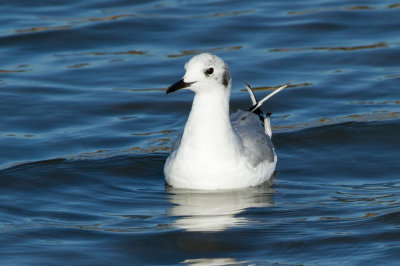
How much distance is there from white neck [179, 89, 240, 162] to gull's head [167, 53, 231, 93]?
94 mm

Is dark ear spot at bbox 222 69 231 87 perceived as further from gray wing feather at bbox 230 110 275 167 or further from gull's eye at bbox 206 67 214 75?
gray wing feather at bbox 230 110 275 167

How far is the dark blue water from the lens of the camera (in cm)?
714

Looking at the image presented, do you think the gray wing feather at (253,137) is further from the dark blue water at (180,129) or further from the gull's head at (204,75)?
the gull's head at (204,75)

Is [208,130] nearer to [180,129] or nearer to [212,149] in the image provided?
[212,149]

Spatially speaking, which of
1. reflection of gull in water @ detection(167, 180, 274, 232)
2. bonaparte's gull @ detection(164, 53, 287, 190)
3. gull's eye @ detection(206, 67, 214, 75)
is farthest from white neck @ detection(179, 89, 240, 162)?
reflection of gull in water @ detection(167, 180, 274, 232)

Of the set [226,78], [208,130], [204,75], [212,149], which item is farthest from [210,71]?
[212,149]

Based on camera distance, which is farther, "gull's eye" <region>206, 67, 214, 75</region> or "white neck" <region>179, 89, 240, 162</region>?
"white neck" <region>179, 89, 240, 162</region>

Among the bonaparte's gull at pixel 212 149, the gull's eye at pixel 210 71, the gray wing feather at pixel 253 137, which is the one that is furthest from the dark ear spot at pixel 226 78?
the gray wing feather at pixel 253 137

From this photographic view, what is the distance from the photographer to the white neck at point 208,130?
842 cm

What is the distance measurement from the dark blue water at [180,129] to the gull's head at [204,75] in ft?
3.31

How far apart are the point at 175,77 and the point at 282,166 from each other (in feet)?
12.0

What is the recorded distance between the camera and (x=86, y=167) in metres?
9.39

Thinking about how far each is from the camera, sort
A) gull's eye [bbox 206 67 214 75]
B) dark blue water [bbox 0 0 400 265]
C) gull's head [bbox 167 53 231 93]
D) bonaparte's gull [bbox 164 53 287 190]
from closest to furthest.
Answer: dark blue water [bbox 0 0 400 265]
gull's head [bbox 167 53 231 93]
gull's eye [bbox 206 67 214 75]
bonaparte's gull [bbox 164 53 287 190]

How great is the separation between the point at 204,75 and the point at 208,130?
55cm
